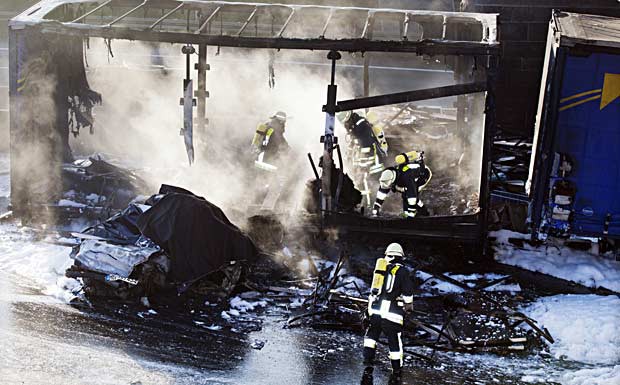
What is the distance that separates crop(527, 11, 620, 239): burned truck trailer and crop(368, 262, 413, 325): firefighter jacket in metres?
3.10

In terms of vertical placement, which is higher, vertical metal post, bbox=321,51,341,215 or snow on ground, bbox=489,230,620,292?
vertical metal post, bbox=321,51,341,215

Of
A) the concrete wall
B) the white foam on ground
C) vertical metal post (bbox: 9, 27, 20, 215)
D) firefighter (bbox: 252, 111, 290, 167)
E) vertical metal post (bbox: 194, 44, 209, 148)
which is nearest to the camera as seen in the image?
the white foam on ground

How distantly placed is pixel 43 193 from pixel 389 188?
5718 mm

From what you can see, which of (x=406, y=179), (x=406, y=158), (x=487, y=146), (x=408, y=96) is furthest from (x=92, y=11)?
(x=487, y=146)

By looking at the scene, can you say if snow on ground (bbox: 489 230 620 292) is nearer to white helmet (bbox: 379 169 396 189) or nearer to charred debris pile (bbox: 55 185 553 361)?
charred debris pile (bbox: 55 185 553 361)

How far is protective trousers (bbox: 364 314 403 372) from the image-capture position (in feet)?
27.9

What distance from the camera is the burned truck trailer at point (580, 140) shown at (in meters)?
10.3

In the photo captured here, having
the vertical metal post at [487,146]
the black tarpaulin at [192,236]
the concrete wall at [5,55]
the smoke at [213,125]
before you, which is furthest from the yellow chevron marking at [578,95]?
the concrete wall at [5,55]

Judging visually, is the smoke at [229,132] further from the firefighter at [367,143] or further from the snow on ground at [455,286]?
the snow on ground at [455,286]

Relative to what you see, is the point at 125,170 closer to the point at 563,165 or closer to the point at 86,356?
the point at 86,356

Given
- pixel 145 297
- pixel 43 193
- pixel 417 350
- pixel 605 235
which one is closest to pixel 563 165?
pixel 605 235

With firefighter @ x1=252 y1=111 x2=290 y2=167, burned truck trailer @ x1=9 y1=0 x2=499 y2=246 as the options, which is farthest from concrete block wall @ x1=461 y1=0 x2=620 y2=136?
firefighter @ x1=252 y1=111 x2=290 y2=167

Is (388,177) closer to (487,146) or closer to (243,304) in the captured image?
(487,146)

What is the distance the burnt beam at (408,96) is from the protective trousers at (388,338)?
3728mm
